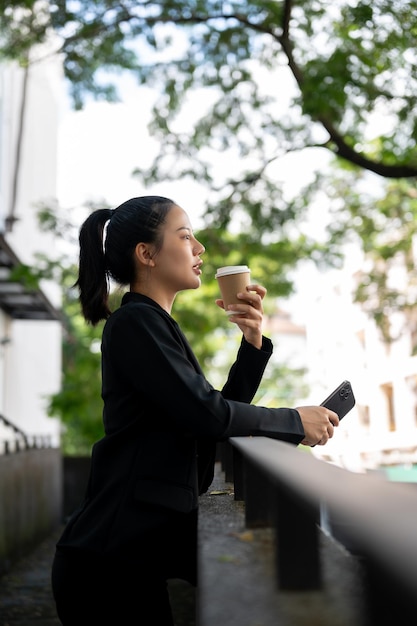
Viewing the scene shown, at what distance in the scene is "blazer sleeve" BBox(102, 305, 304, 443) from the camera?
209 centimetres

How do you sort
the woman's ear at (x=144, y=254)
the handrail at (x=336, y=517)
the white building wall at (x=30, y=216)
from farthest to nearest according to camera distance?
the white building wall at (x=30, y=216) < the woman's ear at (x=144, y=254) < the handrail at (x=336, y=517)

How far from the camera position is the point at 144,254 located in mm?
2498

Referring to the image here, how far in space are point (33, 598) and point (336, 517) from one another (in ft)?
27.8

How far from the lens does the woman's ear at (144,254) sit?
2496 mm

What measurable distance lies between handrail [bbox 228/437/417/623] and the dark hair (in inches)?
25.8

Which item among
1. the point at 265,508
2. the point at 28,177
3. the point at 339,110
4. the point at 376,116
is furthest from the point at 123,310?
the point at 28,177

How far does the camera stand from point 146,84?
43.8ft

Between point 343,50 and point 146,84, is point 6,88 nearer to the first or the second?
point 146,84

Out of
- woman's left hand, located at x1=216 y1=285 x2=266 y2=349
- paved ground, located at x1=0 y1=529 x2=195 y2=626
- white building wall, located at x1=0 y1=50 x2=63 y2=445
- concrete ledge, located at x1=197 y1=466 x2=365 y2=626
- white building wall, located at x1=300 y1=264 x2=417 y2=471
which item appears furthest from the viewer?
white building wall, located at x1=300 y1=264 x2=417 y2=471

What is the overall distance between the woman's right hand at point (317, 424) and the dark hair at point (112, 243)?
60cm

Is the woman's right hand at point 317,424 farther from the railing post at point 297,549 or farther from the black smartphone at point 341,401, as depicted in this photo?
the railing post at point 297,549

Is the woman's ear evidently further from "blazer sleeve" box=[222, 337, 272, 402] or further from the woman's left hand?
"blazer sleeve" box=[222, 337, 272, 402]

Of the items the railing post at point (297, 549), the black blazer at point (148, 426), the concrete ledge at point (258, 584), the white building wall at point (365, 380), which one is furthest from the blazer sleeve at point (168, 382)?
the white building wall at point (365, 380)

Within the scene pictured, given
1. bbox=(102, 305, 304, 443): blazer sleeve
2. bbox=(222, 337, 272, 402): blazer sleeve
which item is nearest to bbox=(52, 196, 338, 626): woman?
bbox=(102, 305, 304, 443): blazer sleeve
